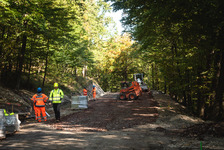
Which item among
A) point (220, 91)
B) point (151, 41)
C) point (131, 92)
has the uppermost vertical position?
point (151, 41)

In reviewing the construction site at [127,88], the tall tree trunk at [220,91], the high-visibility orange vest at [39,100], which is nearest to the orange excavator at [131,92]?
the construction site at [127,88]

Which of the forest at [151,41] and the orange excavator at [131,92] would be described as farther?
the orange excavator at [131,92]

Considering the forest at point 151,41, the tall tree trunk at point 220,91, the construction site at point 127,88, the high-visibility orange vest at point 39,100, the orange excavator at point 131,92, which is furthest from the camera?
the orange excavator at point 131,92

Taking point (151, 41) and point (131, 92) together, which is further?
point (131, 92)

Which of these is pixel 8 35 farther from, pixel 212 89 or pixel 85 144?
pixel 212 89

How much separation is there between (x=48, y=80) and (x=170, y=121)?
1715 centimetres

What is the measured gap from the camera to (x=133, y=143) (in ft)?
19.4

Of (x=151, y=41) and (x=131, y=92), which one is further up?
(x=151, y=41)

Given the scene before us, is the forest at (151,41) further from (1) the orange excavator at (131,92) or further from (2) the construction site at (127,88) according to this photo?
(1) the orange excavator at (131,92)

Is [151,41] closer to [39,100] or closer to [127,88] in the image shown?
[39,100]

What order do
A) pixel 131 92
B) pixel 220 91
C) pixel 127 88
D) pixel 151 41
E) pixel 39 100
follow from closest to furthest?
1. pixel 220 91
2. pixel 39 100
3. pixel 151 41
4. pixel 131 92
5. pixel 127 88

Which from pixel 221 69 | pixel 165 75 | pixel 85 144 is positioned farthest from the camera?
pixel 165 75

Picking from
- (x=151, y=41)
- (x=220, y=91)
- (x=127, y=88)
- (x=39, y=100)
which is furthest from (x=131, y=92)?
(x=39, y=100)

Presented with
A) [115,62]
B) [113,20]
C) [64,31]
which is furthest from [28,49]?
[113,20]
